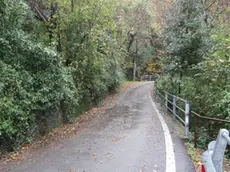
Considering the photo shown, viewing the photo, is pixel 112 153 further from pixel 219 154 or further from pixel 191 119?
pixel 191 119

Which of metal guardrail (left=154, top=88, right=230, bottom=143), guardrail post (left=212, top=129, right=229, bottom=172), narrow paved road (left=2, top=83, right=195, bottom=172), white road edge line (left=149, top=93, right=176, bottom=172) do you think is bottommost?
narrow paved road (left=2, top=83, right=195, bottom=172)

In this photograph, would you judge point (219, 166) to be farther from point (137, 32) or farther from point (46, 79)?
point (137, 32)

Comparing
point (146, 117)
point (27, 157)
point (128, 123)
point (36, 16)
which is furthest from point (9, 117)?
point (36, 16)

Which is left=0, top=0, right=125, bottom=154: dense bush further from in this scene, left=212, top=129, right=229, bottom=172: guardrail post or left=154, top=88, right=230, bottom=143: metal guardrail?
Result: left=212, top=129, right=229, bottom=172: guardrail post

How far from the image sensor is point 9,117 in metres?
6.24

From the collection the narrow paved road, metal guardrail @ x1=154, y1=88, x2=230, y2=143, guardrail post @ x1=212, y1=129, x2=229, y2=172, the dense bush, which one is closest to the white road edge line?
the narrow paved road

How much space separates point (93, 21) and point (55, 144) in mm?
6607

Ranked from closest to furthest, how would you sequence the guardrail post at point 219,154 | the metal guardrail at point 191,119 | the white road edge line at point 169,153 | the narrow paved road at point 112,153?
1. the guardrail post at point 219,154
2. the white road edge line at point 169,153
3. the narrow paved road at point 112,153
4. the metal guardrail at point 191,119

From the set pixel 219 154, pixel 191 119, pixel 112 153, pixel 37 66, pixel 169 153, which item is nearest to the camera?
pixel 219 154

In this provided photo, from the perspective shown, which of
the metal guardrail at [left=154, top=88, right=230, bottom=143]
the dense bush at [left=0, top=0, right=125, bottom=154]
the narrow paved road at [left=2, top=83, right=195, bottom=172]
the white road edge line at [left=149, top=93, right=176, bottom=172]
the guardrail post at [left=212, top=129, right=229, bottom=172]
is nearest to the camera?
the guardrail post at [left=212, top=129, right=229, bottom=172]

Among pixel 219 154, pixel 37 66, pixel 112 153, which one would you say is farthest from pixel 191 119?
pixel 219 154

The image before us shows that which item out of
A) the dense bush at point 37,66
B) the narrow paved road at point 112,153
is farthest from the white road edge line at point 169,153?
the dense bush at point 37,66

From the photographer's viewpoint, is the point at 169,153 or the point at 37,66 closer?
the point at 169,153

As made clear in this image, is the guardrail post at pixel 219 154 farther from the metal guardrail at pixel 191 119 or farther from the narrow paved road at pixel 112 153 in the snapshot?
the metal guardrail at pixel 191 119
